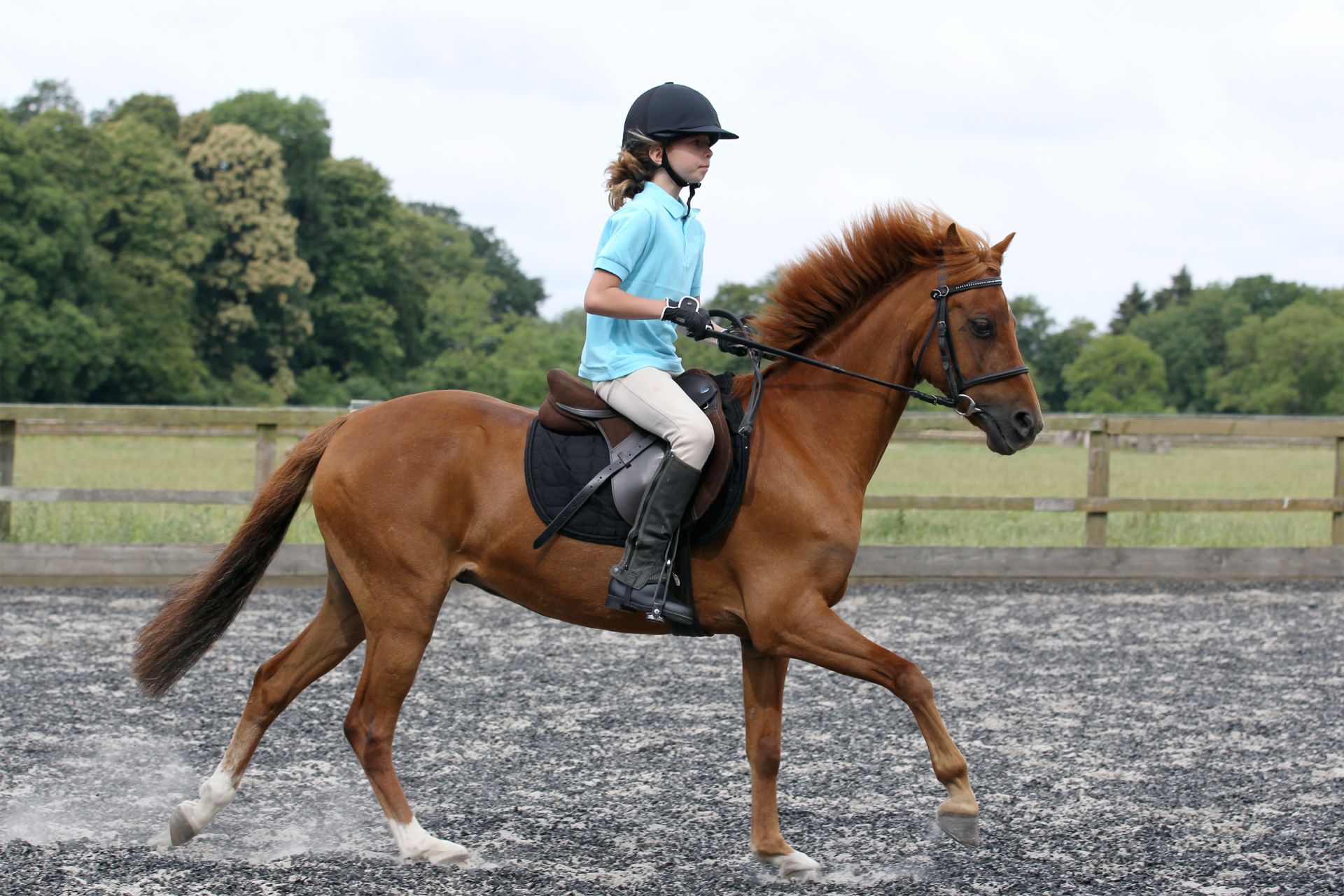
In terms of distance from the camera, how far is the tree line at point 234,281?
41.8 m

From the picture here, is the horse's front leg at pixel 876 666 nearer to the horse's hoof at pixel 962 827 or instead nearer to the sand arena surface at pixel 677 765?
the horse's hoof at pixel 962 827

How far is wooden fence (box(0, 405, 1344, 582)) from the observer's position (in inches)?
380

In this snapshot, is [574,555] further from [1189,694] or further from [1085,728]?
[1189,694]

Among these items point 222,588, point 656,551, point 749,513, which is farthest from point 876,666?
point 222,588

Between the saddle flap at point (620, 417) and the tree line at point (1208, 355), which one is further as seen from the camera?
the tree line at point (1208, 355)

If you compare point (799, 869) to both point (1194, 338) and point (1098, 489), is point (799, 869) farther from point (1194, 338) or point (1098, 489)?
point (1194, 338)

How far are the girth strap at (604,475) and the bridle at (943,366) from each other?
0.35 meters

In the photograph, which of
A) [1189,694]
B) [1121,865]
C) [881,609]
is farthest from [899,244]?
[881,609]

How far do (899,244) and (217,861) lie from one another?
3.14 metres

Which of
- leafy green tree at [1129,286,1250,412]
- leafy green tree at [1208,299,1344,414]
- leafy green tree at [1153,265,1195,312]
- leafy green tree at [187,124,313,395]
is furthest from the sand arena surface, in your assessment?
leafy green tree at [1153,265,1195,312]

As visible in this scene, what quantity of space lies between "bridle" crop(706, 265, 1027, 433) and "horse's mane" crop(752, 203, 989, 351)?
0.45 ft

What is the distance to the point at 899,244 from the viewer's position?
14.3 feet

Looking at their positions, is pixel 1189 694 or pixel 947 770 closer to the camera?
pixel 947 770

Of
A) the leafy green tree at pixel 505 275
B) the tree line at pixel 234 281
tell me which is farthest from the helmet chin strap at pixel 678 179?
the leafy green tree at pixel 505 275
